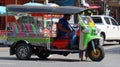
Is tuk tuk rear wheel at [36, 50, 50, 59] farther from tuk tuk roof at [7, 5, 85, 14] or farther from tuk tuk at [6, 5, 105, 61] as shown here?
tuk tuk roof at [7, 5, 85, 14]

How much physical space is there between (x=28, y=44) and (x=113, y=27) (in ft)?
39.7

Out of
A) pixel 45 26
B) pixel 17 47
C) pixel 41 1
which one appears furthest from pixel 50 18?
pixel 41 1

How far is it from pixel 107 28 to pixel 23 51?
38.7 ft

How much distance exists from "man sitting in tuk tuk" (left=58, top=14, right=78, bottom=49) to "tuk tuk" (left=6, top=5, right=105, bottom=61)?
0.14 meters

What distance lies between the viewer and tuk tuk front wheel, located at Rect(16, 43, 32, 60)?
1903 centimetres

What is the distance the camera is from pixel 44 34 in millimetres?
19203

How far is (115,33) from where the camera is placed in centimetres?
3050

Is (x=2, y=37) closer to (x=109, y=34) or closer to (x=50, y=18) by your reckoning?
(x=109, y=34)

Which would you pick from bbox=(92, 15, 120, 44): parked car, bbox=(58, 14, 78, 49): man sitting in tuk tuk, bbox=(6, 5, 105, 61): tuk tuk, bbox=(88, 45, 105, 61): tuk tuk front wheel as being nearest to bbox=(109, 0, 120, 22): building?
bbox=(92, 15, 120, 44): parked car

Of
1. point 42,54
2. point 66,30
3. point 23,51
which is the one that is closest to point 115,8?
point 42,54

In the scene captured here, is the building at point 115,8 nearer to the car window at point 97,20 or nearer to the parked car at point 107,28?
the parked car at point 107,28

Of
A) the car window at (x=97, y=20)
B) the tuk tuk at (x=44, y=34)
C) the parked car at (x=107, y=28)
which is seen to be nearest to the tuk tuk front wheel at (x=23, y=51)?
the tuk tuk at (x=44, y=34)

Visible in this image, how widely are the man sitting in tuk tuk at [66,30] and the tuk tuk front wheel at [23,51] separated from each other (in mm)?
1410

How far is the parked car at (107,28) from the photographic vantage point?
2991 centimetres
